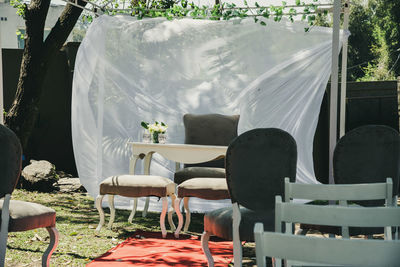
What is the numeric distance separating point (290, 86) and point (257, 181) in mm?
2513

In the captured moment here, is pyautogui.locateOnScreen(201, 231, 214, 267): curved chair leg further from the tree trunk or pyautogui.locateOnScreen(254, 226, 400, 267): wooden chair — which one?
the tree trunk

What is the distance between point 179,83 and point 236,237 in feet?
9.90

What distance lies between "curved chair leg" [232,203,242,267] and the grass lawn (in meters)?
0.76

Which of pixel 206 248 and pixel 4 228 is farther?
pixel 206 248

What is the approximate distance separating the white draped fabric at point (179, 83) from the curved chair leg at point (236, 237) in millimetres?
2535

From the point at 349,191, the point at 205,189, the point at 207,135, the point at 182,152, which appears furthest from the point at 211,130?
the point at 349,191

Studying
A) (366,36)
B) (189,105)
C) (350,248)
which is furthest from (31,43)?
(366,36)

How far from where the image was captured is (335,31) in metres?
3.87

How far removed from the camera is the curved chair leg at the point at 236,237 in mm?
3199

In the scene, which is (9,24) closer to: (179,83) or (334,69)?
Result: (179,83)

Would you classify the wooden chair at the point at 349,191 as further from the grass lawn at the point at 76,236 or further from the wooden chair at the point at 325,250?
the grass lawn at the point at 76,236

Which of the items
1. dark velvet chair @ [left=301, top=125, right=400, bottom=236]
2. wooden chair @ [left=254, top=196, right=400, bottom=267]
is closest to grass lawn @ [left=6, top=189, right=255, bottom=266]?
dark velvet chair @ [left=301, top=125, right=400, bottom=236]

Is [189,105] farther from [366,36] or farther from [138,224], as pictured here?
[366,36]

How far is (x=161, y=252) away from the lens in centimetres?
425
